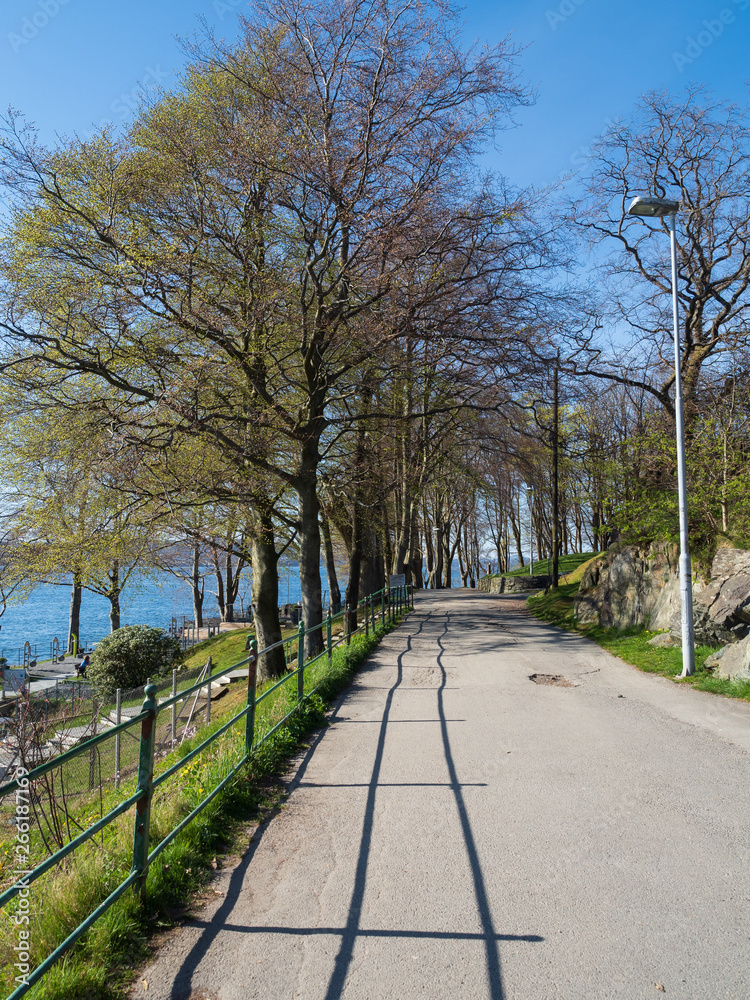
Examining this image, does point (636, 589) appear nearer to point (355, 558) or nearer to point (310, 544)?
point (310, 544)

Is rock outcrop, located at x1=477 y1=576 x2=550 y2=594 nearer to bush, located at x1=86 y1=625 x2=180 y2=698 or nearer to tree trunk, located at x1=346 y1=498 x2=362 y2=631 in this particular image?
tree trunk, located at x1=346 y1=498 x2=362 y2=631

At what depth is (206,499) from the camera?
14617 millimetres

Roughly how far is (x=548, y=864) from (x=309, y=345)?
11.8 meters

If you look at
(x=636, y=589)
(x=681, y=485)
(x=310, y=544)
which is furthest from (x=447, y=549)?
(x=681, y=485)

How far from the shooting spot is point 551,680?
11148 millimetres

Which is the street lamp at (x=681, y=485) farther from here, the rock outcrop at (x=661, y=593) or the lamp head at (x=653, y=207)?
the rock outcrop at (x=661, y=593)

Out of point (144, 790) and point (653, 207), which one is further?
point (653, 207)

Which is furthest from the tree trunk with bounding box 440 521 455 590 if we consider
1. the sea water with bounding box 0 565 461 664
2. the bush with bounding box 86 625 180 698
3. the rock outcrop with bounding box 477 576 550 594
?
the bush with bounding box 86 625 180 698

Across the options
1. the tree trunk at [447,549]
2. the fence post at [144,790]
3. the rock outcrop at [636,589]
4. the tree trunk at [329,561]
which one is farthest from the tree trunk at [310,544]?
the tree trunk at [447,549]

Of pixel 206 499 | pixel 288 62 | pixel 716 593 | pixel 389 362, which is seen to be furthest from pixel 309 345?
pixel 716 593

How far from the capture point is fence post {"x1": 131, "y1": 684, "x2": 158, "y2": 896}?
3938 mm

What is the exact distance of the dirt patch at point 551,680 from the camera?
35.4ft

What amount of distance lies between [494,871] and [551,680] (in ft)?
23.4

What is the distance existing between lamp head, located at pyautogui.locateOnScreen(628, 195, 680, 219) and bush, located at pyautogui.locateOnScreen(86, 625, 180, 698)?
18713 millimetres
